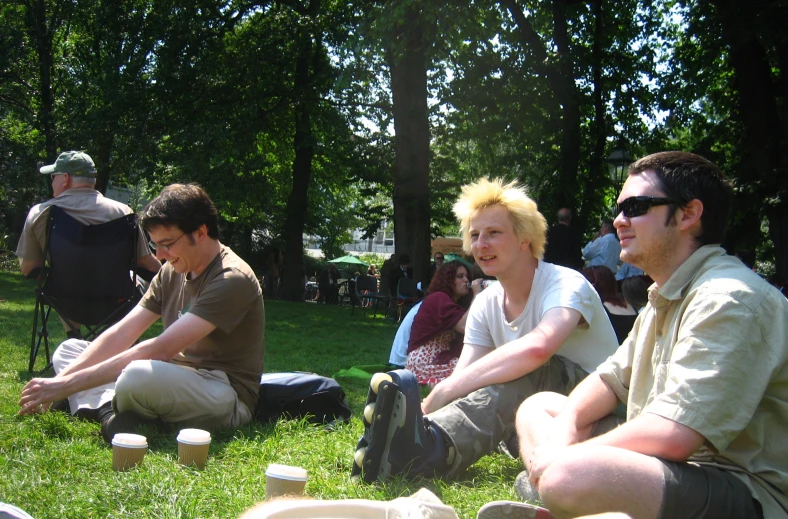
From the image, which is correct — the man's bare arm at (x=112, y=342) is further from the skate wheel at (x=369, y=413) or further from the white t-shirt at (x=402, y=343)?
the white t-shirt at (x=402, y=343)

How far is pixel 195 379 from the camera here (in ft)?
12.5

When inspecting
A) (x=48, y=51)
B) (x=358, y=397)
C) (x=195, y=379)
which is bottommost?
(x=358, y=397)

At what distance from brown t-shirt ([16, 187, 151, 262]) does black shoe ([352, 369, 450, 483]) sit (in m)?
3.60

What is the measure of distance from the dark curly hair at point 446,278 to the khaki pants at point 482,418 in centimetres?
279

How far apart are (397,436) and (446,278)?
3249 mm

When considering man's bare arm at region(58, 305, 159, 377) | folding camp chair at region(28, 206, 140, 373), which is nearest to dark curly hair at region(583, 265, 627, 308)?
folding camp chair at region(28, 206, 140, 373)

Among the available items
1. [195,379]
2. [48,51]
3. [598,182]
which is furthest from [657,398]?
[48,51]

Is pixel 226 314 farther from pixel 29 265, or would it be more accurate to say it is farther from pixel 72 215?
pixel 29 265

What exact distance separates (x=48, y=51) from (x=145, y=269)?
61.6ft

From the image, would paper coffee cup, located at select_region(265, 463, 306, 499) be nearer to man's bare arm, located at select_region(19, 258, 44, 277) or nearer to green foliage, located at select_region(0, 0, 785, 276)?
man's bare arm, located at select_region(19, 258, 44, 277)

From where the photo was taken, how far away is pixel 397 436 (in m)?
3.03

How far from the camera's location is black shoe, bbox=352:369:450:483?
9.66 ft

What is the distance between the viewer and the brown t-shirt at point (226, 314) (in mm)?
3820

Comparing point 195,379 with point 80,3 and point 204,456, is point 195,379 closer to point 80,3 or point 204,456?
point 204,456
